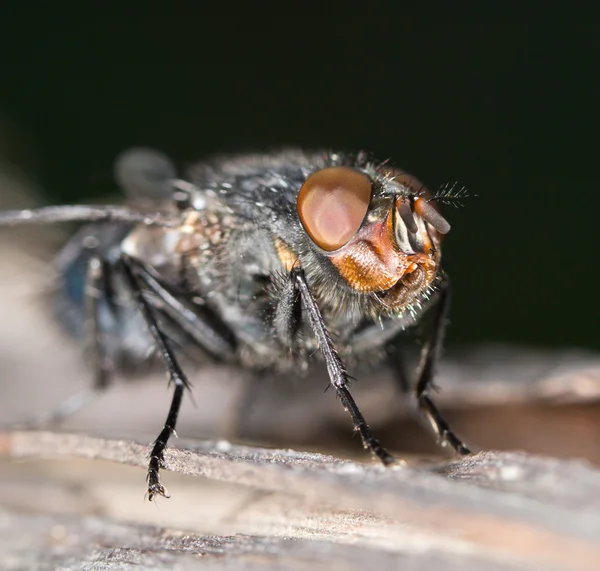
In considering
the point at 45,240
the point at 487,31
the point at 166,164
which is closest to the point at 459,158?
the point at 487,31

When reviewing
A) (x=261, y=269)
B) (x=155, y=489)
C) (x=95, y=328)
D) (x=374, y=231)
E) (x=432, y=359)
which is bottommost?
(x=155, y=489)

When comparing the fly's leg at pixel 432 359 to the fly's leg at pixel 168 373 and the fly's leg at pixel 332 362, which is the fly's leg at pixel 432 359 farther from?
the fly's leg at pixel 168 373

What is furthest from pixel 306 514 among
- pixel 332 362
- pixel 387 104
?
pixel 387 104

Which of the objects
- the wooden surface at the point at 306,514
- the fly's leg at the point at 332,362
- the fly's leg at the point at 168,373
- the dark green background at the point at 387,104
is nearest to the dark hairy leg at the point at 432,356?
the fly's leg at the point at 332,362

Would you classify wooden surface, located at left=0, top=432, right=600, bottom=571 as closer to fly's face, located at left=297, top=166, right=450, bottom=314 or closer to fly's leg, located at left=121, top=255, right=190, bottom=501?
fly's leg, located at left=121, top=255, right=190, bottom=501

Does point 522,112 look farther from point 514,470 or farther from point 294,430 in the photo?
point 514,470

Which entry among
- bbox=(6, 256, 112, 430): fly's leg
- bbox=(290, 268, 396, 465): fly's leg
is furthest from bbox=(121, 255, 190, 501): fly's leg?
bbox=(290, 268, 396, 465): fly's leg

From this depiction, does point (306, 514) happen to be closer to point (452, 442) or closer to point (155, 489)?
point (155, 489)
